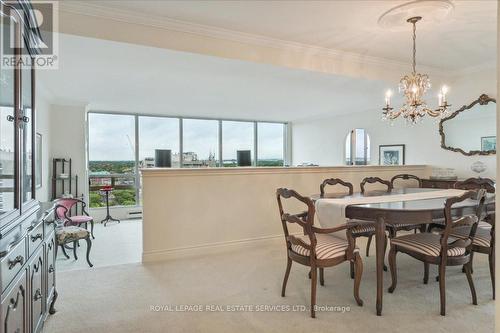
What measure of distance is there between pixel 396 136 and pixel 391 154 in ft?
1.23

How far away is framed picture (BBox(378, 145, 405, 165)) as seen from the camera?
20.1 feet

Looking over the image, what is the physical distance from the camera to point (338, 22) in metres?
3.13

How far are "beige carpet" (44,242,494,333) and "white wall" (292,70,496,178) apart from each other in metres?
2.32

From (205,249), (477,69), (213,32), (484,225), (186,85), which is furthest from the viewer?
(186,85)

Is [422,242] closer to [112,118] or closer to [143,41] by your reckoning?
[143,41]

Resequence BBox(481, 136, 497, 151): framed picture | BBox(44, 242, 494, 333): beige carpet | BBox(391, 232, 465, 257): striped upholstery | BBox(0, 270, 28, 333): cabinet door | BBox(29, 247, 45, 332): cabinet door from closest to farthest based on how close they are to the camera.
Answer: BBox(0, 270, 28, 333): cabinet door
BBox(29, 247, 45, 332): cabinet door
BBox(44, 242, 494, 333): beige carpet
BBox(391, 232, 465, 257): striped upholstery
BBox(481, 136, 497, 151): framed picture

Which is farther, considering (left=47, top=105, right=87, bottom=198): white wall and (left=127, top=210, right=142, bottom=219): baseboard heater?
(left=127, top=210, right=142, bottom=219): baseboard heater

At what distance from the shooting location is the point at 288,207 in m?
4.34

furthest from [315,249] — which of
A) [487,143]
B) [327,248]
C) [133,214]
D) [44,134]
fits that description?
[133,214]

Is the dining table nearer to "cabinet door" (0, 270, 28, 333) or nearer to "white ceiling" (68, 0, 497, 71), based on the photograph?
A: "white ceiling" (68, 0, 497, 71)

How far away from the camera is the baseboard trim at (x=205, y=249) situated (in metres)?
3.54

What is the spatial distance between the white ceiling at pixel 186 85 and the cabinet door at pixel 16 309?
2.29 m

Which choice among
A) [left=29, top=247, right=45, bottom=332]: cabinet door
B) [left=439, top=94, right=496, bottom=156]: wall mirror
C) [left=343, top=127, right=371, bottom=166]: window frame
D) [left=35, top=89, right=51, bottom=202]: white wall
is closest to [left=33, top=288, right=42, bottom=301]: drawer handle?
[left=29, top=247, right=45, bottom=332]: cabinet door

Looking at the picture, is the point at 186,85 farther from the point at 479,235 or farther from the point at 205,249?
the point at 479,235
